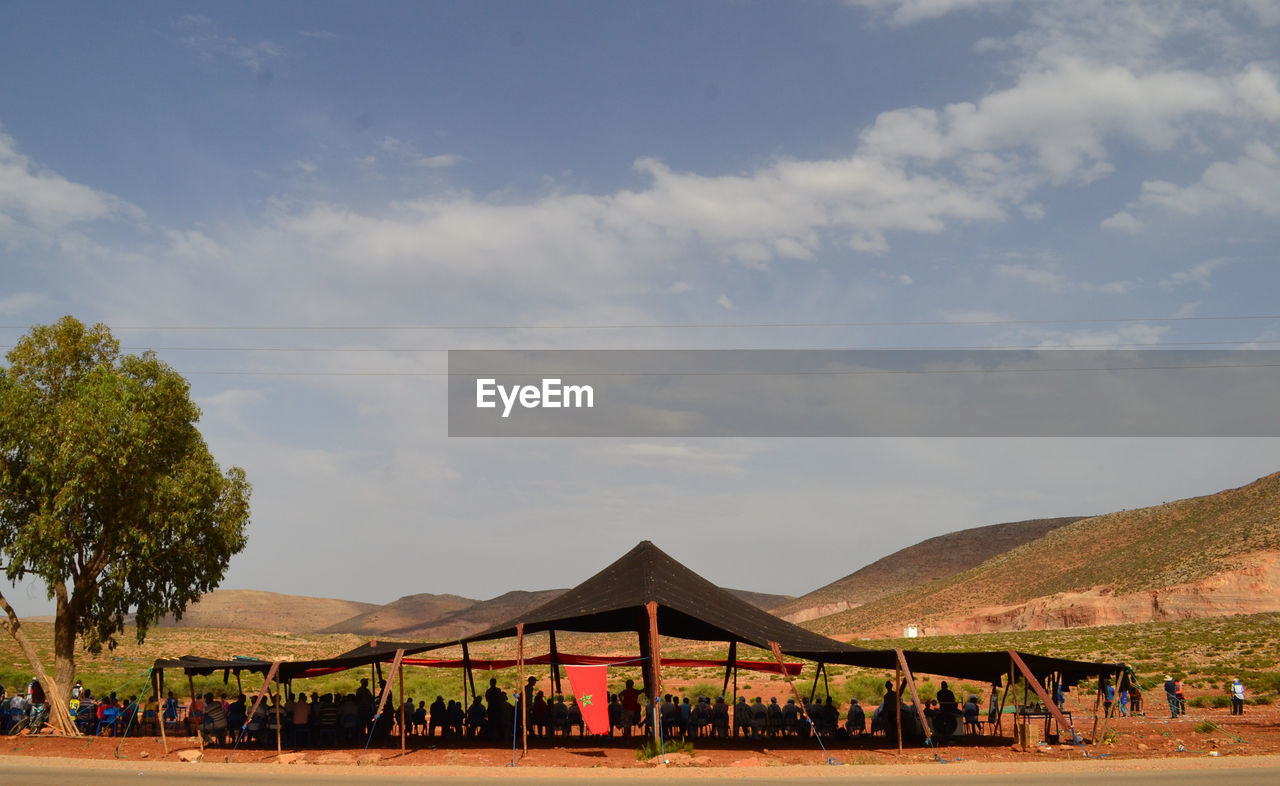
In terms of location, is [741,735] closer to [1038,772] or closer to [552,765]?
[552,765]

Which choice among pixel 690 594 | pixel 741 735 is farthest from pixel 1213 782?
pixel 741 735

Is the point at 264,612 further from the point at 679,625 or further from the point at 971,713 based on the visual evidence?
the point at 971,713

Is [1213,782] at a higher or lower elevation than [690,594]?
lower

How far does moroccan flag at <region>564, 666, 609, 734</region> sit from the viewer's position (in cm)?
1950

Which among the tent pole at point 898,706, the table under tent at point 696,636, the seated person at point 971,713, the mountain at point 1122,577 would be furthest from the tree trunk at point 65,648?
the mountain at point 1122,577

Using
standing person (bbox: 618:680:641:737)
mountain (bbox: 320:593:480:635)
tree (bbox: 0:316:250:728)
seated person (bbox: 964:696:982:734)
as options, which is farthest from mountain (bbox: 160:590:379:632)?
seated person (bbox: 964:696:982:734)

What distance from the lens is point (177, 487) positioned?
27.4m

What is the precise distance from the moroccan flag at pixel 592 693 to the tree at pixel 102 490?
14.3 meters

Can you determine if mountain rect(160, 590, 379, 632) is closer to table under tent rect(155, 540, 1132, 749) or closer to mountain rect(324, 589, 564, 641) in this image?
mountain rect(324, 589, 564, 641)

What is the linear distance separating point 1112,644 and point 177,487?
46223 millimetres

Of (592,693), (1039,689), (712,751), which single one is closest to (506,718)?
(592,693)

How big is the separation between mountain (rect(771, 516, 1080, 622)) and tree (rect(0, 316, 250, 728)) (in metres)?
113

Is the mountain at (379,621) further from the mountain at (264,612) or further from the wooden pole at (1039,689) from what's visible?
the wooden pole at (1039,689)

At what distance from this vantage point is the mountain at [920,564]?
140125mm
